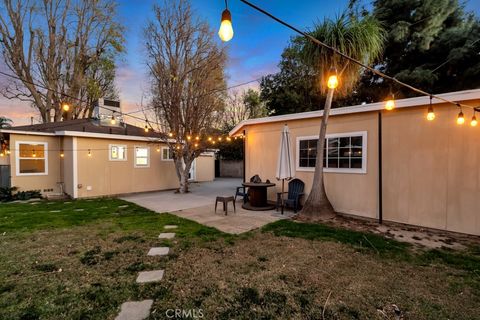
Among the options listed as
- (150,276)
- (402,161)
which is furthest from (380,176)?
(150,276)

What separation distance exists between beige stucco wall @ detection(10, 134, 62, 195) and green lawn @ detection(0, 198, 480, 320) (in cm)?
520

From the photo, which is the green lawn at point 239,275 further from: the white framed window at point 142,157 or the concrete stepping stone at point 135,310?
the white framed window at point 142,157

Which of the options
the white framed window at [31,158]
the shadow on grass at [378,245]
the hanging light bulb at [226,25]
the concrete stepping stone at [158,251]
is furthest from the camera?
the white framed window at [31,158]

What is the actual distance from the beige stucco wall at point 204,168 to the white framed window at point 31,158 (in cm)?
772

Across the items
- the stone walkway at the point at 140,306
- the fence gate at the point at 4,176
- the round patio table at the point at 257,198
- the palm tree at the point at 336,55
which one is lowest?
the stone walkway at the point at 140,306

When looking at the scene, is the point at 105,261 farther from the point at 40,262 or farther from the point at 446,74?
the point at 446,74

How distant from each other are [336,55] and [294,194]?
3.86 m

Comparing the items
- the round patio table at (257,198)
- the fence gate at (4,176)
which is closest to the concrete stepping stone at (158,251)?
the round patio table at (257,198)

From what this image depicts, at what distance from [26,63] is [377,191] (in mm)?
18980

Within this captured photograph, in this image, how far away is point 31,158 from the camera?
29.3ft

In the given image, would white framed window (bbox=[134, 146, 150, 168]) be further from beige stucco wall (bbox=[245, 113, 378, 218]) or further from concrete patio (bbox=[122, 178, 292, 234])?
beige stucco wall (bbox=[245, 113, 378, 218])

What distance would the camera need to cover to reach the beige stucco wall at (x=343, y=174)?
5633mm

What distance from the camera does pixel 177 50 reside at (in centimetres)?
988

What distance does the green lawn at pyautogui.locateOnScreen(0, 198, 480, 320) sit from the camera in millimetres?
2303
